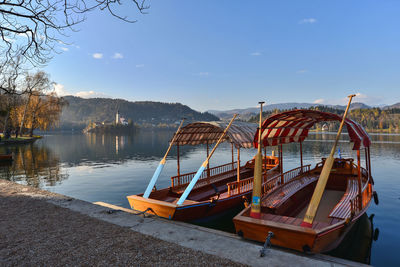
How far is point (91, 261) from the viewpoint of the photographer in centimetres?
597

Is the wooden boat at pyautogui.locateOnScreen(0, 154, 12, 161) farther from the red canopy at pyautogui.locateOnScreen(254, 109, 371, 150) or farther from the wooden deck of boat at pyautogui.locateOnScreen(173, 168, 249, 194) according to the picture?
the red canopy at pyautogui.locateOnScreen(254, 109, 371, 150)

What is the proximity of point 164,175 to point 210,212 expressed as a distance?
601 inches

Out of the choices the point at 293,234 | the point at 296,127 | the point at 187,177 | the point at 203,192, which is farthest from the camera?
the point at 187,177

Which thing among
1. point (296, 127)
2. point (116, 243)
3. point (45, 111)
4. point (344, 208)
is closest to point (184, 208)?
point (116, 243)

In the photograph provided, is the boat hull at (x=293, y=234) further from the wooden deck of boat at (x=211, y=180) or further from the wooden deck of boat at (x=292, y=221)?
the wooden deck of boat at (x=211, y=180)

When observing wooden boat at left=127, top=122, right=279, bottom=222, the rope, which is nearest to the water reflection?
wooden boat at left=127, top=122, right=279, bottom=222

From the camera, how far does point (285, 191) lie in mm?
12148

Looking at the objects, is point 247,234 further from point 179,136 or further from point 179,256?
point 179,136

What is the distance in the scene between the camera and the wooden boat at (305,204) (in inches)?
279

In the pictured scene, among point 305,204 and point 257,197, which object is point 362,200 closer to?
point 305,204

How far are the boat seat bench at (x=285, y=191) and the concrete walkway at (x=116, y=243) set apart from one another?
3122 millimetres

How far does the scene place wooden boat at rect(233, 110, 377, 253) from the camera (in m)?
7.09

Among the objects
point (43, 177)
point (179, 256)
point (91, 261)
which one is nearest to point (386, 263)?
point (179, 256)

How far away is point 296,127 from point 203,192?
6648 mm
